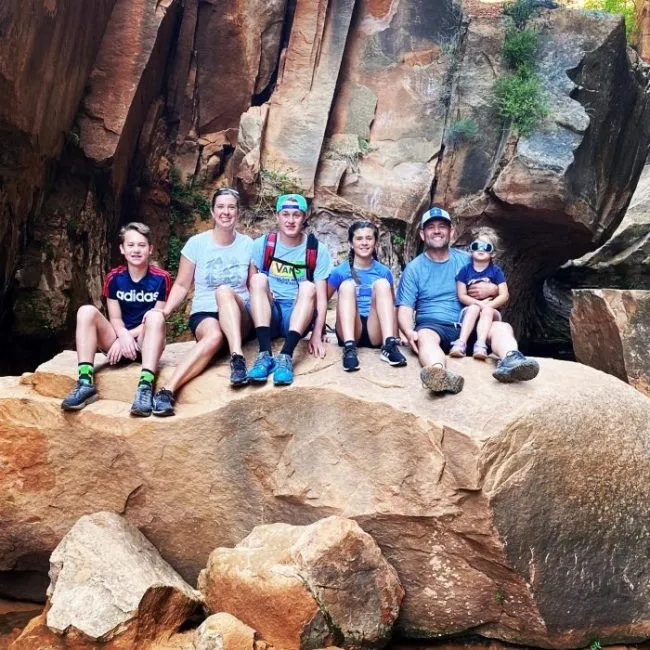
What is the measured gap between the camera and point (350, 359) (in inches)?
163

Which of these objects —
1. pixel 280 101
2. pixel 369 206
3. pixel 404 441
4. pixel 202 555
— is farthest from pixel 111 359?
pixel 280 101

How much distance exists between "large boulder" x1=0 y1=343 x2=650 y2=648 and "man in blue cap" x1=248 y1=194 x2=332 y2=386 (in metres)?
0.16

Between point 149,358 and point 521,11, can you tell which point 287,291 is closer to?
point 149,358

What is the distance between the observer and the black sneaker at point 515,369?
379 centimetres

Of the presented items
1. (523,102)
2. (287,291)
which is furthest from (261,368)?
(523,102)

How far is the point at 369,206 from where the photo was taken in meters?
9.06

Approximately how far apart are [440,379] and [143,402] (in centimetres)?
180

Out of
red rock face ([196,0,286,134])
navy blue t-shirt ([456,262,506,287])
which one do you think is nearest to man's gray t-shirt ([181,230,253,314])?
navy blue t-shirt ([456,262,506,287])

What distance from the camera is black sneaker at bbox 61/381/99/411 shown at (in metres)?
4.20

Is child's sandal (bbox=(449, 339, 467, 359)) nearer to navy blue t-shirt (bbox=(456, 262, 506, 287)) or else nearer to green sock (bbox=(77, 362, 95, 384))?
navy blue t-shirt (bbox=(456, 262, 506, 287))

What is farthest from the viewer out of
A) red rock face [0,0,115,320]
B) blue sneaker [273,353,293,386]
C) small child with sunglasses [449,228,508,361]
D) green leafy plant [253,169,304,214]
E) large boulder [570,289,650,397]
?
green leafy plant [253,169,304,214]

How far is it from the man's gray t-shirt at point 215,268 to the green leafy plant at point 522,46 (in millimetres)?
6573

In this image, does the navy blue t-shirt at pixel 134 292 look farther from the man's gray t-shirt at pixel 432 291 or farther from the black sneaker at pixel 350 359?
the man's gray t-shirt at pixel 432 291

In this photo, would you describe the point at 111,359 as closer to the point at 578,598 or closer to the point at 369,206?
the point at 578,598
